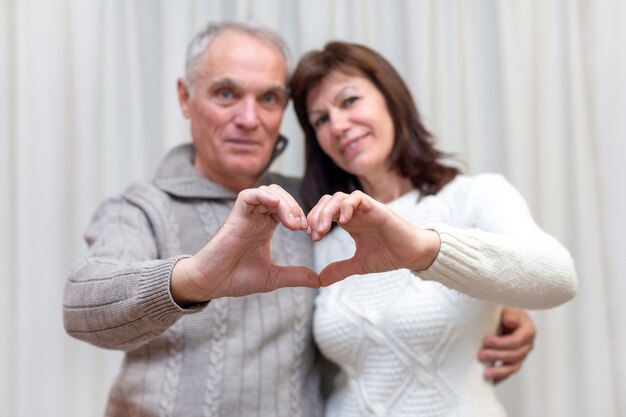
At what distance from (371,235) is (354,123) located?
0.53 metres

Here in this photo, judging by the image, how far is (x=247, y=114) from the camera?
1.49m

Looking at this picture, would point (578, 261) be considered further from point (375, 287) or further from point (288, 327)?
point (288, 327)

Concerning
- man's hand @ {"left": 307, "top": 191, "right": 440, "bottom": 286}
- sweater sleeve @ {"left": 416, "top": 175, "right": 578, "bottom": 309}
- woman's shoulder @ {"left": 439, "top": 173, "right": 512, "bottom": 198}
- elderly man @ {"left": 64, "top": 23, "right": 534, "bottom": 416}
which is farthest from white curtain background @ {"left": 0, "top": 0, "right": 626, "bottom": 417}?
man's hand @ {"left": 307, "top": 191, "right": 440, "bottom": 286}

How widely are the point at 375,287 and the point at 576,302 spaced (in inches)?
25.6

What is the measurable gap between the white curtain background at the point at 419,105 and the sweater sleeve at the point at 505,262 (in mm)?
552

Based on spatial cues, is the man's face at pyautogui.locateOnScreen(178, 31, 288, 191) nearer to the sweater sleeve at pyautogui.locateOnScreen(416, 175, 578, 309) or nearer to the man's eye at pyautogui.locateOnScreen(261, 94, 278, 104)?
the man's eye at pyautogui.locateOnScreen(261, 94, 278, 104)

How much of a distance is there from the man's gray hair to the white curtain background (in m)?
0.23

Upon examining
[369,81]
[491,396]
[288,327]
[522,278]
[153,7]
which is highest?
[153,7]

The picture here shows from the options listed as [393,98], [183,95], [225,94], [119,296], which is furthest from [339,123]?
[119,296]

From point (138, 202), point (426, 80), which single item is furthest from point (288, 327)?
point (426, 80)

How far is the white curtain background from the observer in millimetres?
1749

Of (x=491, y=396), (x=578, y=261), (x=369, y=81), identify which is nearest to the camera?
(x=491, y=396)

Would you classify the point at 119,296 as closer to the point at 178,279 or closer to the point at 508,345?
the point at 178,279

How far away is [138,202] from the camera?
1413 mm
